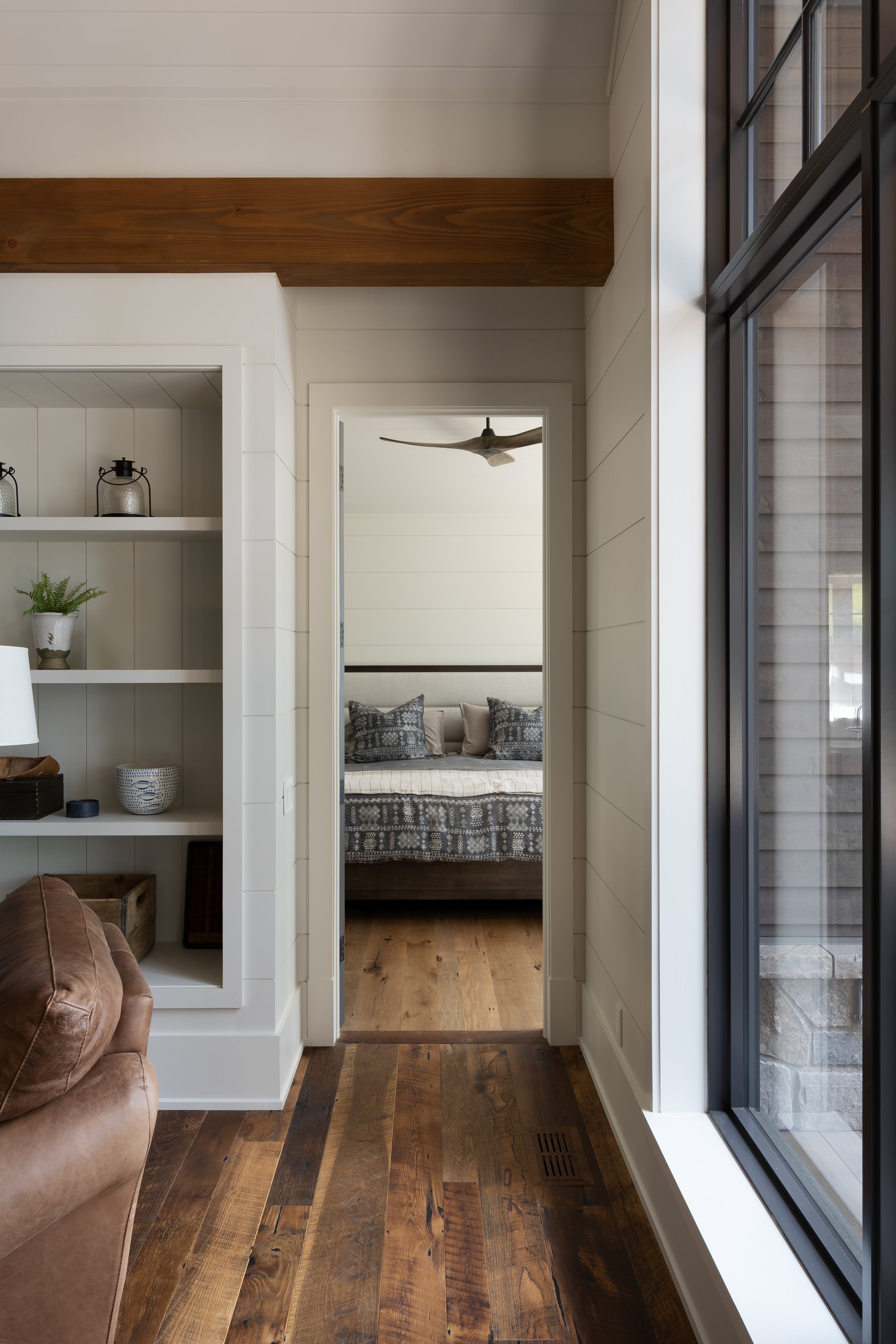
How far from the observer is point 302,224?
2342mm

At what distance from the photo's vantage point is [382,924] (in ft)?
14.0

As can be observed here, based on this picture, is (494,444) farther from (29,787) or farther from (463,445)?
(29,787)

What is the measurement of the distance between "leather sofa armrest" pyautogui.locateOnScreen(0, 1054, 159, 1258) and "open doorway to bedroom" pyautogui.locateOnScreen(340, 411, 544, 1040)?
5.58 feet

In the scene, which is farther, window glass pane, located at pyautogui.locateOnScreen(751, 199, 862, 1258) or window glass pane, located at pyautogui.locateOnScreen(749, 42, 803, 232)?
window glass pane, located at pyautogui.locateOnScreen(749, 42, 803, 232)

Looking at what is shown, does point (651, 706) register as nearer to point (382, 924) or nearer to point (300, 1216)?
point (300, 1216)

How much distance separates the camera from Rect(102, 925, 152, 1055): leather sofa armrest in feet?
4.42

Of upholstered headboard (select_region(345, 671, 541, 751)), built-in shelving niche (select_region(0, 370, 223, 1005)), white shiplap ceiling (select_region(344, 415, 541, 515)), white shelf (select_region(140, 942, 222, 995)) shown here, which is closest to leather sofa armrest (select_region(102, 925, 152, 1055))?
white shelf (select_region(140, 942, 222, 995))

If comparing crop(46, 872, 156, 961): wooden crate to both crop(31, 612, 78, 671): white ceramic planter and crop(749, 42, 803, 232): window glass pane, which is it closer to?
crop(31, 612, 78, 671): white ceramic planter

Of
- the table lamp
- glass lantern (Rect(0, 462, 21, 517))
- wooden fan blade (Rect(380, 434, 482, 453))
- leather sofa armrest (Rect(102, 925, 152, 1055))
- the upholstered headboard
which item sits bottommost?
leather sofa armrest (Rect(102, 925, 152, 1055))

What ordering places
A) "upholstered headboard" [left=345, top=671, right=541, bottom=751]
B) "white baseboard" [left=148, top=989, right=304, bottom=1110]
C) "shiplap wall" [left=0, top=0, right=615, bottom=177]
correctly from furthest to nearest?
"upholstered headboard" [left=345, top=671, right=541, bottom=751] → "white baseboard" [left=148, top=989, right=304, bottom=1110] → "shiplap wall" [left=0, top=0, right=615, bottom=177]

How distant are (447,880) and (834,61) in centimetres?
369

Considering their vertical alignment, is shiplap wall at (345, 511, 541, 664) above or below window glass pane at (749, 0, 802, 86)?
below

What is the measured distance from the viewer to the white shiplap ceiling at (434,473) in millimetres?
4832

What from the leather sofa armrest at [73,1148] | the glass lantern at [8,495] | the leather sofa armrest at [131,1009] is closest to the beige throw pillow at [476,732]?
the glass lantern at [8,495]
